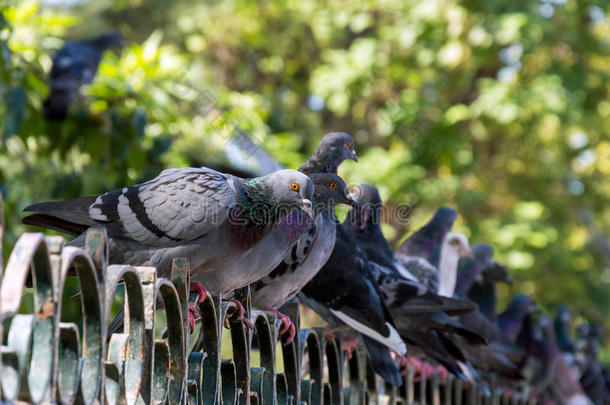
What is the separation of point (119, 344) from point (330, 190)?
177cm

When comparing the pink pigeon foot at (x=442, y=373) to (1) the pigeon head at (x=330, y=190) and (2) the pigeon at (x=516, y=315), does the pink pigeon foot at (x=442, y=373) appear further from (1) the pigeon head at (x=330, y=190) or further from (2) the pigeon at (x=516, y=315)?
(2) the pigeon at (x=516, y=315)

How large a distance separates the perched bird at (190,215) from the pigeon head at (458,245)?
10.9 ft

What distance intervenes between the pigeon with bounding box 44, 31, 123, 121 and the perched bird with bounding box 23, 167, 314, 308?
215 centimetres

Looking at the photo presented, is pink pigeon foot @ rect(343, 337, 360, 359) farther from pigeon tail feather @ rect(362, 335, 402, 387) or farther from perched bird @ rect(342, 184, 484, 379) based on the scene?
perched bird @ rect(342, 184, 484, 379)

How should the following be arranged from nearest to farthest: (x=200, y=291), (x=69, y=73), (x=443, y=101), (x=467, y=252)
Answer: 1. (x=200, y=291)
2. (x=69, y=73)
3. (x=467, y=252)
4. (x=443, y=101)

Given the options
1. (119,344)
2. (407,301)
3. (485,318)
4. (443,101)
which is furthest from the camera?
(443,101)

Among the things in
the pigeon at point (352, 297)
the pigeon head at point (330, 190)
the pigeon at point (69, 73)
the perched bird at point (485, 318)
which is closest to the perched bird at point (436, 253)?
the perched bird at point (485, 318)

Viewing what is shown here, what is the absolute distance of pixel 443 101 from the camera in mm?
12617

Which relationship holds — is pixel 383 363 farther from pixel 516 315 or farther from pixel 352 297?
pixel 516 315

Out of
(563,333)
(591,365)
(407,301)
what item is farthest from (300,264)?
(563,333)

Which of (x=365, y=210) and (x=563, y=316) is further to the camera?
(x=563, y=316)

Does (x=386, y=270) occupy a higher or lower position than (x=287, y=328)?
higher

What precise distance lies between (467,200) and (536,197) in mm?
2043

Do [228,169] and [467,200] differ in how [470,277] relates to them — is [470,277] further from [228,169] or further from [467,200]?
[467,200]
